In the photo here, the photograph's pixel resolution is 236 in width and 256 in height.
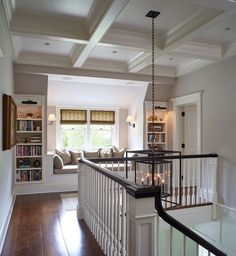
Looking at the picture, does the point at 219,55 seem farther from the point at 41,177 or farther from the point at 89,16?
the point at 41,177

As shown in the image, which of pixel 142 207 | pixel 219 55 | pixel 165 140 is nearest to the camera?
pixel 142 207

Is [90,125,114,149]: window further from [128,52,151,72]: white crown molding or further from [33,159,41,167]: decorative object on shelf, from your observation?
[128,52,151,72]: white crown molding

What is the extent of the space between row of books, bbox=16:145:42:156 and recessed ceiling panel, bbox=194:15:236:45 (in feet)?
14.0

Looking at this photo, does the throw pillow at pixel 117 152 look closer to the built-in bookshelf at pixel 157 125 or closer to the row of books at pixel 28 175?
the built-in bookshelf at pixel 157 125

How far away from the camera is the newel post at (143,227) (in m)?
1.81

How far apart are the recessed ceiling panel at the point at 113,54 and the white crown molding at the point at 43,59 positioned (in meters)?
0.68

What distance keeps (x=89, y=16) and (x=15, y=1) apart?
0.98 meters

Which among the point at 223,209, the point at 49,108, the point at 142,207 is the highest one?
the point at 49,108

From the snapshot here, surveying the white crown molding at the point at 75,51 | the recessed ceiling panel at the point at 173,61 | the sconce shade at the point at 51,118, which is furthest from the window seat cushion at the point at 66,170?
the recessed ceiling panel at the point at 173,61

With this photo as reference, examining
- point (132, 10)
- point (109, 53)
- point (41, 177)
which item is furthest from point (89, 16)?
point (41, 177)

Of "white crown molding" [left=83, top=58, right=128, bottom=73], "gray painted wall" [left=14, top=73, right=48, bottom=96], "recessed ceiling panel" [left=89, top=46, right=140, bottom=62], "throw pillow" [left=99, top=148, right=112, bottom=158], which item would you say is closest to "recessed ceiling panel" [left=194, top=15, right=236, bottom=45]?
"recessed ceiling panel" [left=89, top=46, right=140, bottom=62]

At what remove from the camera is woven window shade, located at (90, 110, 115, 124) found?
8.07 m

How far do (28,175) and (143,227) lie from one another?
188 inches

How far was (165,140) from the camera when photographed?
712 cm
